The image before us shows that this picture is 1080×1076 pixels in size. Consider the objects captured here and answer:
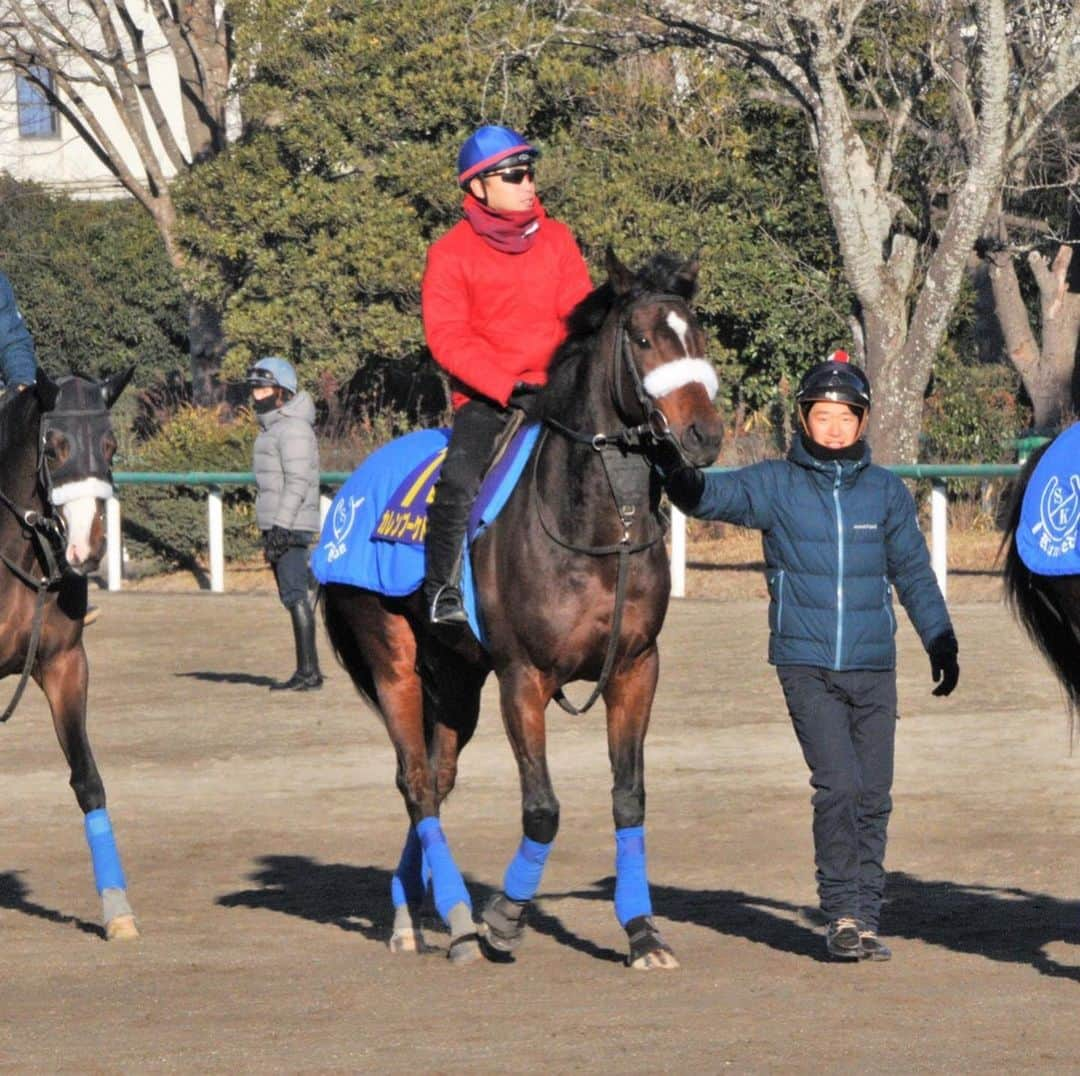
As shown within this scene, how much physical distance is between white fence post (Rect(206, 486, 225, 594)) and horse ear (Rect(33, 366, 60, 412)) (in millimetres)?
12105

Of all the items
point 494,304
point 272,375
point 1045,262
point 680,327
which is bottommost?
point 272,375

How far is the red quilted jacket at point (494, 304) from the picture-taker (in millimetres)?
7344

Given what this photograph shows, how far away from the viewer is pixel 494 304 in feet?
24.5

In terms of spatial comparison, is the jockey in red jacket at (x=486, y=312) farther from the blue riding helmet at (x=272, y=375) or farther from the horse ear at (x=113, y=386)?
the blue riding helmet at (x=272, y=375)

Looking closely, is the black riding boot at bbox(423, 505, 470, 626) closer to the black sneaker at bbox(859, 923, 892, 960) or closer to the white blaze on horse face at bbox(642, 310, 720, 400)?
the white blaze on horse face at bbox(642, 310, 720, 400)

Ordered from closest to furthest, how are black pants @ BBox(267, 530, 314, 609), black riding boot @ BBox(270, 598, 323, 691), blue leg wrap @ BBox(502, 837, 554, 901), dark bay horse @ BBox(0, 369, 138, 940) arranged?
blue leg wrap @ BBox(502, 837, 554, 901)
dark bay horse @ BBox(0, 369, 138, 940)
black riding boot @ BBox(270, 598, 323, 691)
black pants @ BBox(267, 530, 314, 609)

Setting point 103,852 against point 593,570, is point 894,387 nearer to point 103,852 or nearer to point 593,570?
point 103,852

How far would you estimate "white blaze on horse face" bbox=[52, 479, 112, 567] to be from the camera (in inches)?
290

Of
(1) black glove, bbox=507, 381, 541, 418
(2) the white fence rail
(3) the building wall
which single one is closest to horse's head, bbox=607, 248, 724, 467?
(1) black glove, bbox=507, 381, 541, 418

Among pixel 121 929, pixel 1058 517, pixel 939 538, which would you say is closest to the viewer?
pixel 1058 517

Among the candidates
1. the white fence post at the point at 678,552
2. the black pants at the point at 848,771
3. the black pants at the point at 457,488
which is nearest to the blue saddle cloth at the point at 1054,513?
the black pants at the point at 848,771

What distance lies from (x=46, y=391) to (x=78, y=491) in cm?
40

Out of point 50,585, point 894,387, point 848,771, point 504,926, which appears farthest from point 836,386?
point 894,387

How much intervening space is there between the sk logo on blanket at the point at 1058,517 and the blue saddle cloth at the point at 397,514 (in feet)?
5.47
